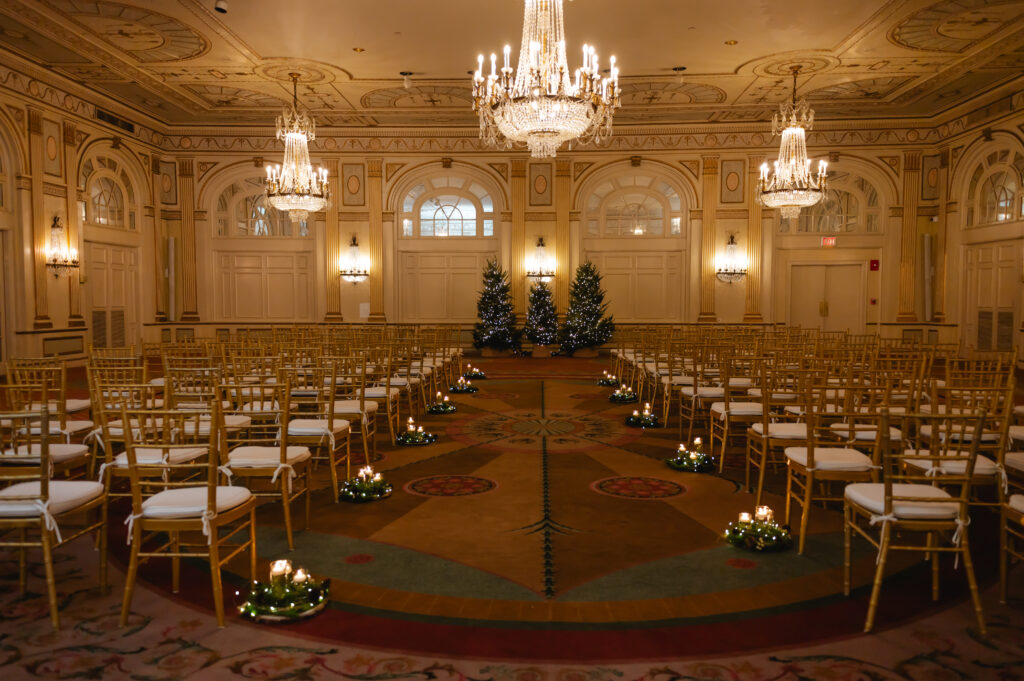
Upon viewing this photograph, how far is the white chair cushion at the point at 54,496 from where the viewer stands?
125 inches

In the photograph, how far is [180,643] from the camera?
3.06 m

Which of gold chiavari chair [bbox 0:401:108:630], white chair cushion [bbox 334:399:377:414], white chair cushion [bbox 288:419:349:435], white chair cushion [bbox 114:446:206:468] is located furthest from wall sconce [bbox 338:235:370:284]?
gold chiavari chair [bbox 0:401:108:630]

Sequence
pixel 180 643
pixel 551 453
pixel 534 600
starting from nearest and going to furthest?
pixel 180 643
pixel 534 600
pixel 551 453

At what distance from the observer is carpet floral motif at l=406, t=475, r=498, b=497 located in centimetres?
536

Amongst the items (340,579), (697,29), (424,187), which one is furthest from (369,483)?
(424,187)

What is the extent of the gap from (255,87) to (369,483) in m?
10.9

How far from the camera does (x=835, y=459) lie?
13.4 ft

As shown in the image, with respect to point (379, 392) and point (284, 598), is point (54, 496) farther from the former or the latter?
point (379, 392)

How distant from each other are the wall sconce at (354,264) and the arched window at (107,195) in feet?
15.1

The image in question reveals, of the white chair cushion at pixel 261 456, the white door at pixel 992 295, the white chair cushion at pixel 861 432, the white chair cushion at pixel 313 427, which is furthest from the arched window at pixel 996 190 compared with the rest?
the white chair cushion at pixel 261 456

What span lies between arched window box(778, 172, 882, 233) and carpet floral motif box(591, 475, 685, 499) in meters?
12.7

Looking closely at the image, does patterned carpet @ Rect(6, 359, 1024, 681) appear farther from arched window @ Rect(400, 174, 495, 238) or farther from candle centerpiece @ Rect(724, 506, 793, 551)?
arched window @ Rect(400, 174, 495, 238)

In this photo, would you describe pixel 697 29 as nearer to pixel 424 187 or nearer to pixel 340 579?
pixel 424 187

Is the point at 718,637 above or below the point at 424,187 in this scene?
below
